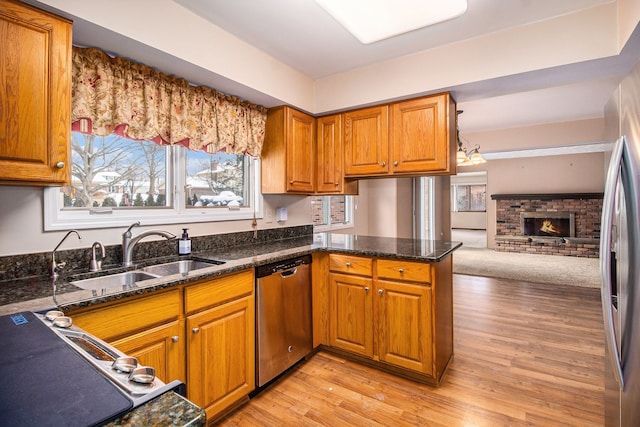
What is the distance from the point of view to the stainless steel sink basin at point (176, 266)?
6.59 ft

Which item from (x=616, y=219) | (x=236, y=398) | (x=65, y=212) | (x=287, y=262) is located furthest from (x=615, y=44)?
(x=65, y=212)

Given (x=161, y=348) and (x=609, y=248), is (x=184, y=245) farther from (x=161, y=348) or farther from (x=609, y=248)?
(x=609, y=248)

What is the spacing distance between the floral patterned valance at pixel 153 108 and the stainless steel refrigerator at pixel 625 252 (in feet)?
7.68

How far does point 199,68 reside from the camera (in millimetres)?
2068

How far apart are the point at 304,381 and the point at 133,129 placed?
2059 millimetres

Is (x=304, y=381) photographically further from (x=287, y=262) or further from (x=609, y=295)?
(x=609, y=295)

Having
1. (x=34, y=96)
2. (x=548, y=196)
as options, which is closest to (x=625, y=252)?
(x=34, y=96)

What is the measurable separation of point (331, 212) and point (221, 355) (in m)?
2.72

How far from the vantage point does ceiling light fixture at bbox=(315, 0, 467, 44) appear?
1.67 metres

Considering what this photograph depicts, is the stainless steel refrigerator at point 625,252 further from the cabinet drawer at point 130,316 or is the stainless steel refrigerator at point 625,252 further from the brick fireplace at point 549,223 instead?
the brick fireplace at point 549,223

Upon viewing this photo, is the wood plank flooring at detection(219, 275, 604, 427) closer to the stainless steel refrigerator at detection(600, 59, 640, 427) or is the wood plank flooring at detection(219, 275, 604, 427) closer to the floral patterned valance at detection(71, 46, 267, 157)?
the stainless steel refrigerator at detection(600, 59, 640, 427)

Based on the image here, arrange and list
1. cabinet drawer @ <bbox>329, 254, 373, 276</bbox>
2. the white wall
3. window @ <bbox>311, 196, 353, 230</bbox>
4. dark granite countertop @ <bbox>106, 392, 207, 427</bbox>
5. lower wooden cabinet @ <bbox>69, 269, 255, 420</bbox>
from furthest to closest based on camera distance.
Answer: the white wall → window @ <bbox>311, 196, 353, 230</bbox> → cabinet drawer @ <bbox>329, 254, 373, 276</bbox> → lower wooden cabinet @ <bbox>69, 269, 255, 420</bbox> → dark granite countertop @ <bbox>106, 392, 207, 427</bbox>

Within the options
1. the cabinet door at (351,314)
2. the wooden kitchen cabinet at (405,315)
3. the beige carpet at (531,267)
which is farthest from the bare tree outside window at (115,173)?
the beige carpet at (531,267)

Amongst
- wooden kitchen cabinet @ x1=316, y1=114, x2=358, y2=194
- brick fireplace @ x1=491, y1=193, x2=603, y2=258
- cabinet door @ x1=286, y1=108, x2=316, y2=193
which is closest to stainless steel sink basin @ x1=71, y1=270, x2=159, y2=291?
cabinet door @ x1=286, y1=108, x2=316, y2=193
